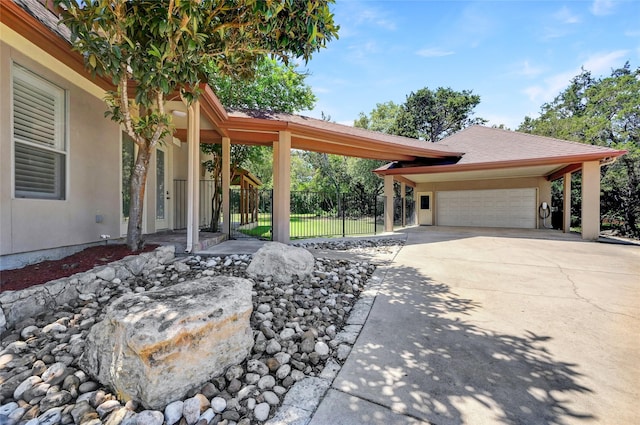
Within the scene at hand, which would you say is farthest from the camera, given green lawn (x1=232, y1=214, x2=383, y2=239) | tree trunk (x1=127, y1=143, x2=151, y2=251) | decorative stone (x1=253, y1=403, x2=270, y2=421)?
green lawn (x1=232, y1=214, x2=383, y2=239)

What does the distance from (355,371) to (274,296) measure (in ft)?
5.05

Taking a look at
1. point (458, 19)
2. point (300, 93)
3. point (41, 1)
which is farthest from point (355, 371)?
point (300, 93)

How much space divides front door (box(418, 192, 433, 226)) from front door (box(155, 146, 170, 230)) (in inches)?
517

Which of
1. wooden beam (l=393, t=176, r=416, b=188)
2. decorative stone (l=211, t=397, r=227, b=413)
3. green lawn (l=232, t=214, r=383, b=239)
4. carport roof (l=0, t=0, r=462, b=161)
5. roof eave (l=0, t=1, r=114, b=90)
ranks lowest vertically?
decorative stone (l=211, t=397, r=227, b=413)

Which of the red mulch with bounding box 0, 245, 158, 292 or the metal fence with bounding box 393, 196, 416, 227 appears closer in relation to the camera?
the red mulch with bounding box 0, 245, 158, 292

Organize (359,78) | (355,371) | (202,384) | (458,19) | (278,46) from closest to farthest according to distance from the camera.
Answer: (202,384) → (355,371) → (278,46) → (458,19) → (359,78)

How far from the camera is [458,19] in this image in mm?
7879

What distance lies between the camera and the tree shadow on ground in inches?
67.9

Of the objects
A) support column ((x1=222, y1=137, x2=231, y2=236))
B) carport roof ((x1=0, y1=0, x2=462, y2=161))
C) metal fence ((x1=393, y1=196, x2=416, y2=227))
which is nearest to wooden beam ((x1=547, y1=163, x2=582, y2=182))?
carport roof ((x1=0, y1=0, x2=462, y2=161))

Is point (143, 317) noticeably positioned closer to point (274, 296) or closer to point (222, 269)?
point (274, 296)

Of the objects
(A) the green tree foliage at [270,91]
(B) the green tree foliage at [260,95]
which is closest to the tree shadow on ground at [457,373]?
(B) the green tree foliage at [260,95]

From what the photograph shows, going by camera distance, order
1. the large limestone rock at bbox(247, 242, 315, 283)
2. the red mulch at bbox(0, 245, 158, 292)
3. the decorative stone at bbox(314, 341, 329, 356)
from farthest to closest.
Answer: the large limestone rock at bbox(247, 242, 315, 283) < the red mulch at bbox(0, 245, 158, 292) < the decorative stone at bbox(314, 341, 329, 356)

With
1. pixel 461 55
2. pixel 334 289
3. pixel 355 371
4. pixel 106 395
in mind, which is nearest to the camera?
pixel 106 395

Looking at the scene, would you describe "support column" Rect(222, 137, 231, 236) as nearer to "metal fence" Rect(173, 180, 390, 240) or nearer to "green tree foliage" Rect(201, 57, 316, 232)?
"metal fence" Rect(173, 180, 390, 240)
